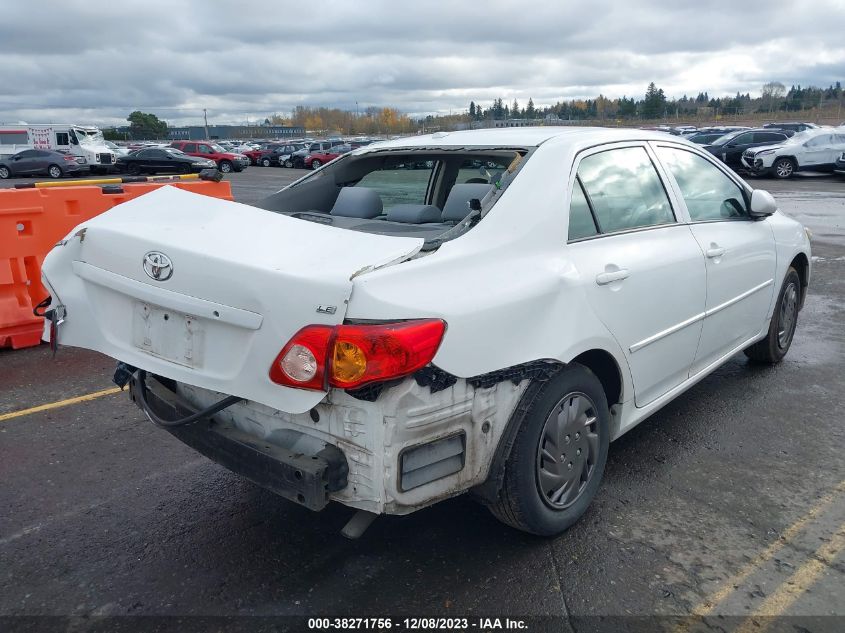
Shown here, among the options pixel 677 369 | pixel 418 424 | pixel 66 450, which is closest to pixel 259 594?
pixel 418 424

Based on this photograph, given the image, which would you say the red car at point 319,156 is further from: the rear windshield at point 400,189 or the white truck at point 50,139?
the rear windshield at point 400,189

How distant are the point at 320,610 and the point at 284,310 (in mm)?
1164

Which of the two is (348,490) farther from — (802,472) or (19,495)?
(802,472)

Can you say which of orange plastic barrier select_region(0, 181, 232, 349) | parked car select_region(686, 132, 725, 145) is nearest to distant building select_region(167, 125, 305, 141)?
parked car select_region(686, 132, 725, 145)

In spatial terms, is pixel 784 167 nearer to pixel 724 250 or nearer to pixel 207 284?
pixel 724 250

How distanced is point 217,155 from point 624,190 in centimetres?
3553

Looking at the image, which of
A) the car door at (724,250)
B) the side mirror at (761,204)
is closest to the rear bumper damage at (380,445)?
the car door at (724,250)

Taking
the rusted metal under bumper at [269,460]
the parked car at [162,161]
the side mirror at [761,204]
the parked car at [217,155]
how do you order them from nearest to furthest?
the rusted metal under bumper at [269,460] < the side mirror at [761,204] < the parked car at [162,161] < the parked car at [217,155]

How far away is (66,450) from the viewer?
4.13m

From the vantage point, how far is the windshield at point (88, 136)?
36844 mm

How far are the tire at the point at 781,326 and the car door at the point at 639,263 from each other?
1606 millimetres

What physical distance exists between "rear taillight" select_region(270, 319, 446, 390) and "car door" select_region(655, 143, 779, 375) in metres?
2.21

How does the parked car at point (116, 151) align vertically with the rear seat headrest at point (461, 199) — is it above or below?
below

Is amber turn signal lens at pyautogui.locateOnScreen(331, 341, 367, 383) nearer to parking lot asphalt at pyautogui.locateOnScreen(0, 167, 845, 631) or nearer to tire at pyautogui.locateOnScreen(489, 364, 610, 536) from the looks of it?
tire at pyautogui.locateOnScreen(489, 364, 610, 536)
